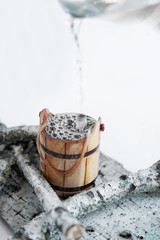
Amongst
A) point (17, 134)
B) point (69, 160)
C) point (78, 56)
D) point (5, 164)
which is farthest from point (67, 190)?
point (78, 56)

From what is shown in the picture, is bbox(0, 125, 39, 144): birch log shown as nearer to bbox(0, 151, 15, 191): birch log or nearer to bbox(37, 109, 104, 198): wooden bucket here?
bbox(0, 151, 15, 191): birch log

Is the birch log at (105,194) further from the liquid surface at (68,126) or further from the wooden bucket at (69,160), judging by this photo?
the liquid surface at (68,126)

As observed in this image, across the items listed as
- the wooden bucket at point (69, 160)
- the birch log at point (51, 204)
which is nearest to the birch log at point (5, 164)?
the birch log at point (51, 204)

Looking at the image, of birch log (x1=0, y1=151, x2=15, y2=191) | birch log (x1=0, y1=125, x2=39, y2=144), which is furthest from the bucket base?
birch log (x1=0, y1=125, x2=39, y2=144)

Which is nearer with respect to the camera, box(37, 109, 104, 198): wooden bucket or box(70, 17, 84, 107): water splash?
box(37, 109, 104, 198): wooden bucket

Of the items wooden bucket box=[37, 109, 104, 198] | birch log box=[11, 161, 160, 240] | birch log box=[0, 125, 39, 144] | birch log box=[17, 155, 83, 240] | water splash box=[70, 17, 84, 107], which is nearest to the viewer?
birch log box=[17, 155, 83, 240]

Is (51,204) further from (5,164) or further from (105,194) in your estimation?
(5,164)

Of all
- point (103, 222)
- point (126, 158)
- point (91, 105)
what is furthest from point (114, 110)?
point (103, 222)
